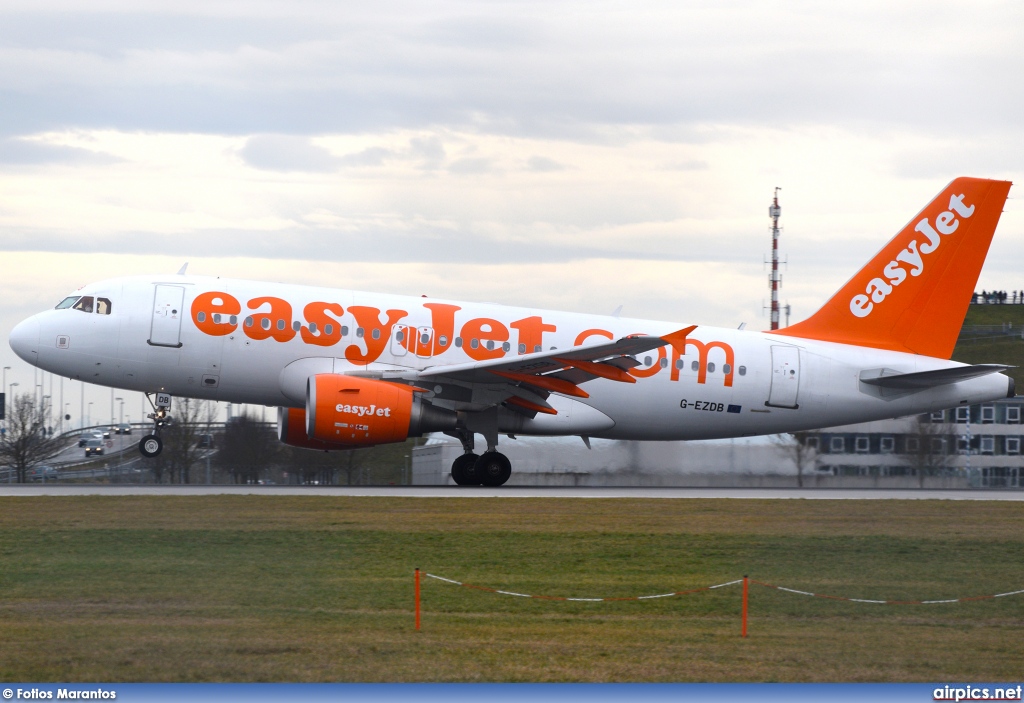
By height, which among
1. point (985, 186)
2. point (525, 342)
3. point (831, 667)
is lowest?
point (831, 667)

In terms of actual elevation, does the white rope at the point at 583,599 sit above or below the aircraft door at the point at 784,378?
below

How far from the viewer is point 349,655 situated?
424 inches

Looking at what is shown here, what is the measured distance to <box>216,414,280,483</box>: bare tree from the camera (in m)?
42.5

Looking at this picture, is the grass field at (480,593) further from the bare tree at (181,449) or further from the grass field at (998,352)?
the grass field at (998,352)

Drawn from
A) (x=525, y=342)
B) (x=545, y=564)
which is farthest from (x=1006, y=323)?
(x=545, y=564)

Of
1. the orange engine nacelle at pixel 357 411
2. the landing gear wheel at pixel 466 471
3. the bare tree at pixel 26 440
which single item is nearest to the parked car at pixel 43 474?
the bare tree at pixel 26 440

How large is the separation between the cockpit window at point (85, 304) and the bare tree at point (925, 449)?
22.9m

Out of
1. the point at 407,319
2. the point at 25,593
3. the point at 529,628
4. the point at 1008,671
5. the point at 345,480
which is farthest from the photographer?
the point at 345,480

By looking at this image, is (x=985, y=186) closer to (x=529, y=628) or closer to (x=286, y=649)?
(x=529, y=628)

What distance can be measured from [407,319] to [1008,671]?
59.7 ft

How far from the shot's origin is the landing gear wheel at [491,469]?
89.8ft

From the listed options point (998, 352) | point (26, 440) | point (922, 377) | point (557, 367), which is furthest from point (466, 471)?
point (998, 352)

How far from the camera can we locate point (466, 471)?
27.6 metres

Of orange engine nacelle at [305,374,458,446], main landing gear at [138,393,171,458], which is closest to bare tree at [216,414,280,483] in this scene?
main landing gear at [138,393,171,458]
